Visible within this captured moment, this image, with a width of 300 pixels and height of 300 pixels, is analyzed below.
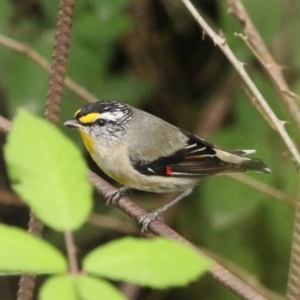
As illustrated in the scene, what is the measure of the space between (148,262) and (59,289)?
0.09m

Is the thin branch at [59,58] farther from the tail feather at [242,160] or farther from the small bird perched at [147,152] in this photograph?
the tail feather at [242,160]

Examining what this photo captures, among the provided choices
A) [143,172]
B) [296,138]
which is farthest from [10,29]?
[296,138]

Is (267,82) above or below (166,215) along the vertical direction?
above

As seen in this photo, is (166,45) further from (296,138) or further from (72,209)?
(72,209)

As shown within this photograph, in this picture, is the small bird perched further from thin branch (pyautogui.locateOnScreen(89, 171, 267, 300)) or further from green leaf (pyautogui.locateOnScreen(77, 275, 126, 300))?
green leaf (pyautogui.locateOnScreen(77, 275, 126, 300))

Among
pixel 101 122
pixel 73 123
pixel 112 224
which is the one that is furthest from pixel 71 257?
pixel 112 224

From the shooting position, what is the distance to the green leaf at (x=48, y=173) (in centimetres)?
61

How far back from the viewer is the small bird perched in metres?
2.55

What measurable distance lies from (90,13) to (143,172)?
0.93 meters

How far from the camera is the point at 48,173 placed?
648 millimetres

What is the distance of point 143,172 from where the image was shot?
2.55 meters

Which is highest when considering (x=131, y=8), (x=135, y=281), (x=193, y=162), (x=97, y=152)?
(x=135, y=281)

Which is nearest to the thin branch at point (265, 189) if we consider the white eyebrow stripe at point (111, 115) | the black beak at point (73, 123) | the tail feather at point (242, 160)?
the tail feather at point (242, 160)

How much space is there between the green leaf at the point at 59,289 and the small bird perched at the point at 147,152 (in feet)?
6.29
